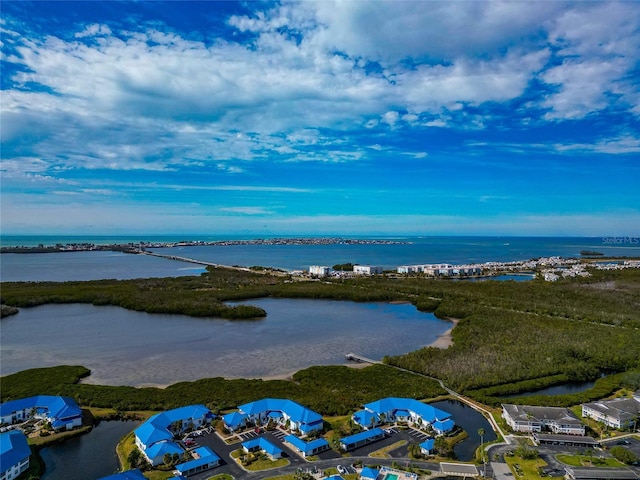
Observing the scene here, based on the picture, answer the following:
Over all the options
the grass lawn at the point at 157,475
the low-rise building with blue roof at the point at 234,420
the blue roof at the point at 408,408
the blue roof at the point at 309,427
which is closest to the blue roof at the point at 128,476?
the grass lawn at the point at 157,475

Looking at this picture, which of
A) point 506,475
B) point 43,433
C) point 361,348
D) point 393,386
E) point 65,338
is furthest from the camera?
point 65,338

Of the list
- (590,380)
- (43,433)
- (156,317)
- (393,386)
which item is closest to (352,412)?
(393,386)

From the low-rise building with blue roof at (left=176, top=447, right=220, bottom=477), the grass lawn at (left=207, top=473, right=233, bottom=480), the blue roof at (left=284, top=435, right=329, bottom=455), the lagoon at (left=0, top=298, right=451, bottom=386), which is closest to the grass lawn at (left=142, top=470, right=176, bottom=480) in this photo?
the low-rise building with blue roof at (left=176, top=447, right=220, bottom=477)

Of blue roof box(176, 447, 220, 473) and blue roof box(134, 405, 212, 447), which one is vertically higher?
blue roof box(134, 405, 212, 447)

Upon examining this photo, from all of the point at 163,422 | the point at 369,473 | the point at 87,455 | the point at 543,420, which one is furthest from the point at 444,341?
Result: the point at 87,455

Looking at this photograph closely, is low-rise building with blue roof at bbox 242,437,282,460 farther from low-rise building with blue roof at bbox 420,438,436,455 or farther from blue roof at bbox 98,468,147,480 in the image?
low-rise building with blue roof at bbox 420,438,436,455

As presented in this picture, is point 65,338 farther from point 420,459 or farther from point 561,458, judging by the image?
point 561,458
